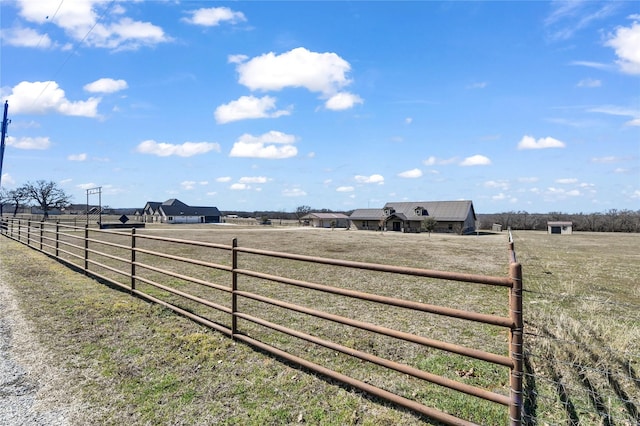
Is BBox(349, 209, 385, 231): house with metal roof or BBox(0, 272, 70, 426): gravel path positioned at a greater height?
BBox(349, 209, 385, 231): house with metal roof

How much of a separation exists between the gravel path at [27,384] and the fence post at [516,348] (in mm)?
3845

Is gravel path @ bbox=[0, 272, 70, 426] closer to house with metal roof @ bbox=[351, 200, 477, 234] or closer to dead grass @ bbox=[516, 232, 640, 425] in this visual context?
dead grass @ bbox=[516, 232, 640, 425]

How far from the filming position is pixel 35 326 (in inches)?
227

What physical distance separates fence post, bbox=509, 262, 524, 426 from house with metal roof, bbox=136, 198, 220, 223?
306ft

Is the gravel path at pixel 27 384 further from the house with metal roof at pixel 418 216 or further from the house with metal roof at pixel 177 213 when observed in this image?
the house with metal roof at pixel 177 213

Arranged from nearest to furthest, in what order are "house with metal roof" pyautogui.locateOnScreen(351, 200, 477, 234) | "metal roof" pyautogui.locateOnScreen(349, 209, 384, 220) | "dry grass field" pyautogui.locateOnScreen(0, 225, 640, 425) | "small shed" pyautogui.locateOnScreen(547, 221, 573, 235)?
"dry grass field" pyautogui.locateOnScreen(0, 225, 640, 425), "house with metal roof" pyautogui.locateOnScreen(351, 200, 477, 234), "small shed" pyautogui.locateOnScreen(547, 221, 573, 235), "metal roof" pyautogui.locateOnScreen(349, 209, 384, 220)

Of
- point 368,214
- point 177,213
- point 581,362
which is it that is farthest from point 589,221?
point 177,213

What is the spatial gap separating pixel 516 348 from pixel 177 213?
94731 millimetres

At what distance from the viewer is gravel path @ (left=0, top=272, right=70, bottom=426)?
11.0 ft

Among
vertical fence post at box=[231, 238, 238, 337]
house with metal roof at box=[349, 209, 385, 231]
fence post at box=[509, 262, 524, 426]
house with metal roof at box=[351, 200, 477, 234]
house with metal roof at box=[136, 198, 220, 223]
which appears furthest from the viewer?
house with metal roof at box=[136, 198, 220, 223]

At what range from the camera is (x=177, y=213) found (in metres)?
89.8

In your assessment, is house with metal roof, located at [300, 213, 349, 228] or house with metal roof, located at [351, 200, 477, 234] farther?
house with metal roof, located at [300, 213, 349, 228]

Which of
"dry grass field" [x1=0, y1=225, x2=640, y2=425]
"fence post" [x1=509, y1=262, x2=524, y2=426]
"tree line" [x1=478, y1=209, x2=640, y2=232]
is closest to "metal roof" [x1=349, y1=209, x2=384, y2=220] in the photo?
"tree line" [x1=478, y1=209, x2=640, y2=232]

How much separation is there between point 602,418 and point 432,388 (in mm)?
1549
